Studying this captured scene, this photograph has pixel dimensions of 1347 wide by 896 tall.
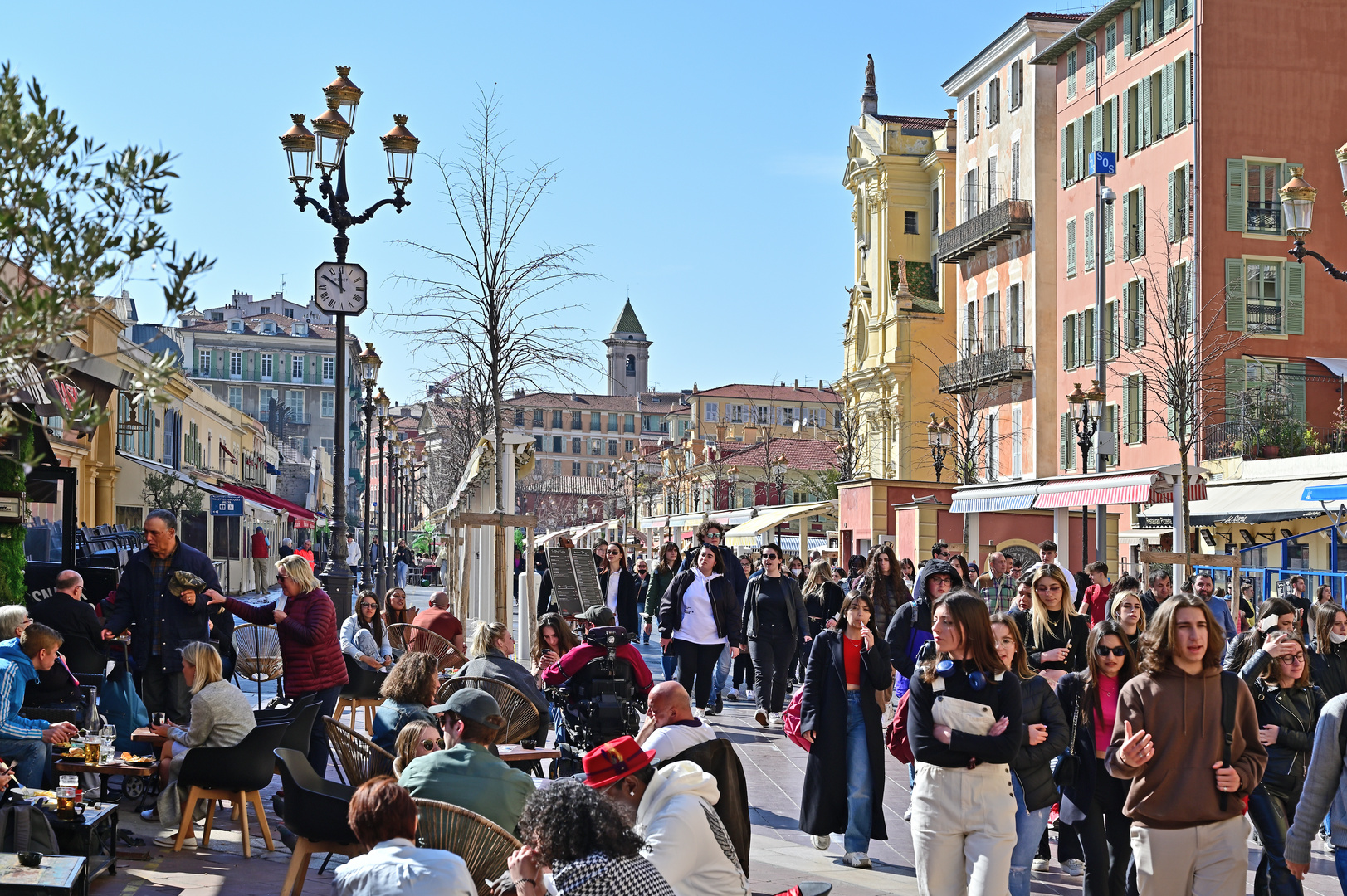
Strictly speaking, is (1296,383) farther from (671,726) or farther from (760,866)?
(671,726)

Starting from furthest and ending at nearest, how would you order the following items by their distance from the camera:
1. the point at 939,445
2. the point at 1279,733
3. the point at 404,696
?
the point at 939,445
the point at 404,696
the point at 1279,733

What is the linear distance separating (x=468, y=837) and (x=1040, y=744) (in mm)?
2744

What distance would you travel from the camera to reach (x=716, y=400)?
13862 cm

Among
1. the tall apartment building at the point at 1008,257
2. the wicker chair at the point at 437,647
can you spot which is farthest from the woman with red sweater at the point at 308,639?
the tall apartment building at the point at 1008,257

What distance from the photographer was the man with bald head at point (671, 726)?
6434 mm

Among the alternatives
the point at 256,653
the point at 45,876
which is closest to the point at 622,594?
the point at 256,653

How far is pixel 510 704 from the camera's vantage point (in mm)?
9695

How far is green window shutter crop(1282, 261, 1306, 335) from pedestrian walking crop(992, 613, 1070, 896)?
36.2m

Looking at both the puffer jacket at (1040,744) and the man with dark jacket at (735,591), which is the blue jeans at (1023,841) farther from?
the man with dark jacket at (735,591)

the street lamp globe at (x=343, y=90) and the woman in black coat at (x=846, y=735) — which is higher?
the street lamp globe at (x=343, y=90)

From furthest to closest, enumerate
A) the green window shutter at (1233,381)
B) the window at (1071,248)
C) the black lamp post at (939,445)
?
1. the black lamp post at (939,445)
2. the window at (1071,248)
3. the green window shutter at (1233,381)

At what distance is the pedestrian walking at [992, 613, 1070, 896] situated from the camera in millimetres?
7055

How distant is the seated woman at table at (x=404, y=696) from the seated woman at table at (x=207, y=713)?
0.97 metres

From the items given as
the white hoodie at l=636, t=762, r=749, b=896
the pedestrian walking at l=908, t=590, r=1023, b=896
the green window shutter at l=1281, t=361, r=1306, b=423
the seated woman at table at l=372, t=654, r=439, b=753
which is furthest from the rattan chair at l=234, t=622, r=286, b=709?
the green window shutter at l=1281, t=361, r=1306, b=423
